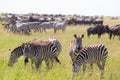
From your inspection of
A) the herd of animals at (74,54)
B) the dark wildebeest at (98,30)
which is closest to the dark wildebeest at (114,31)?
the dark wildebeest at (98,30)

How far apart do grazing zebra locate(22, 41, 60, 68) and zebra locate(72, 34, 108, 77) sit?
164 centimetres

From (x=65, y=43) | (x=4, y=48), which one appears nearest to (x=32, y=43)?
(x=4, y=48)

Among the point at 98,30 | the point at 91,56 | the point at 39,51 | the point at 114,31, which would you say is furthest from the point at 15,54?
the point at 98,30

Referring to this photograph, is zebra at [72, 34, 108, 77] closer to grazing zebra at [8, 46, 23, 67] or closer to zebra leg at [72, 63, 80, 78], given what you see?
zebra leg at [72, 63, 80, 78]

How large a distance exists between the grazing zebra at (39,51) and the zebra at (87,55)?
1.64 meters

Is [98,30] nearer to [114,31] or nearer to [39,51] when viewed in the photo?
[114,31]

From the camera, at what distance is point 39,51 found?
15039 millimetres

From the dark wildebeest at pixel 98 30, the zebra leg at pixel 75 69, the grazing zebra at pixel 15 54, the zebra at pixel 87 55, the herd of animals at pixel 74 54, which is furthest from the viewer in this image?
the dark wildebeest at pixel 98 30

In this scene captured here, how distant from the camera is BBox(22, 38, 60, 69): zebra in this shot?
1473cm

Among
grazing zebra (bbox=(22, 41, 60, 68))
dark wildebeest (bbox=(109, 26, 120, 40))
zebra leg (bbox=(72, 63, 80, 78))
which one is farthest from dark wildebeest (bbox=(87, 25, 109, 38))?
zebra leg (bbox=(72, 63, 80, 78))

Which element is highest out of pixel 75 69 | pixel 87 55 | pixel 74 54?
pixel 87 55

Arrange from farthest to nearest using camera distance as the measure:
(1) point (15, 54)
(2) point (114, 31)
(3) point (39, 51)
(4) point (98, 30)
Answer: (4) point (98, 30) < (2) point (114, 31) < (1) point (15, 54) < (3) point (39, 51)

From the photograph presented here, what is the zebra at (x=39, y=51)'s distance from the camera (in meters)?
14.7

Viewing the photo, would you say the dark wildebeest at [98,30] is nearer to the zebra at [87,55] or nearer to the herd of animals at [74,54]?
the herd of animals at [74,54]
